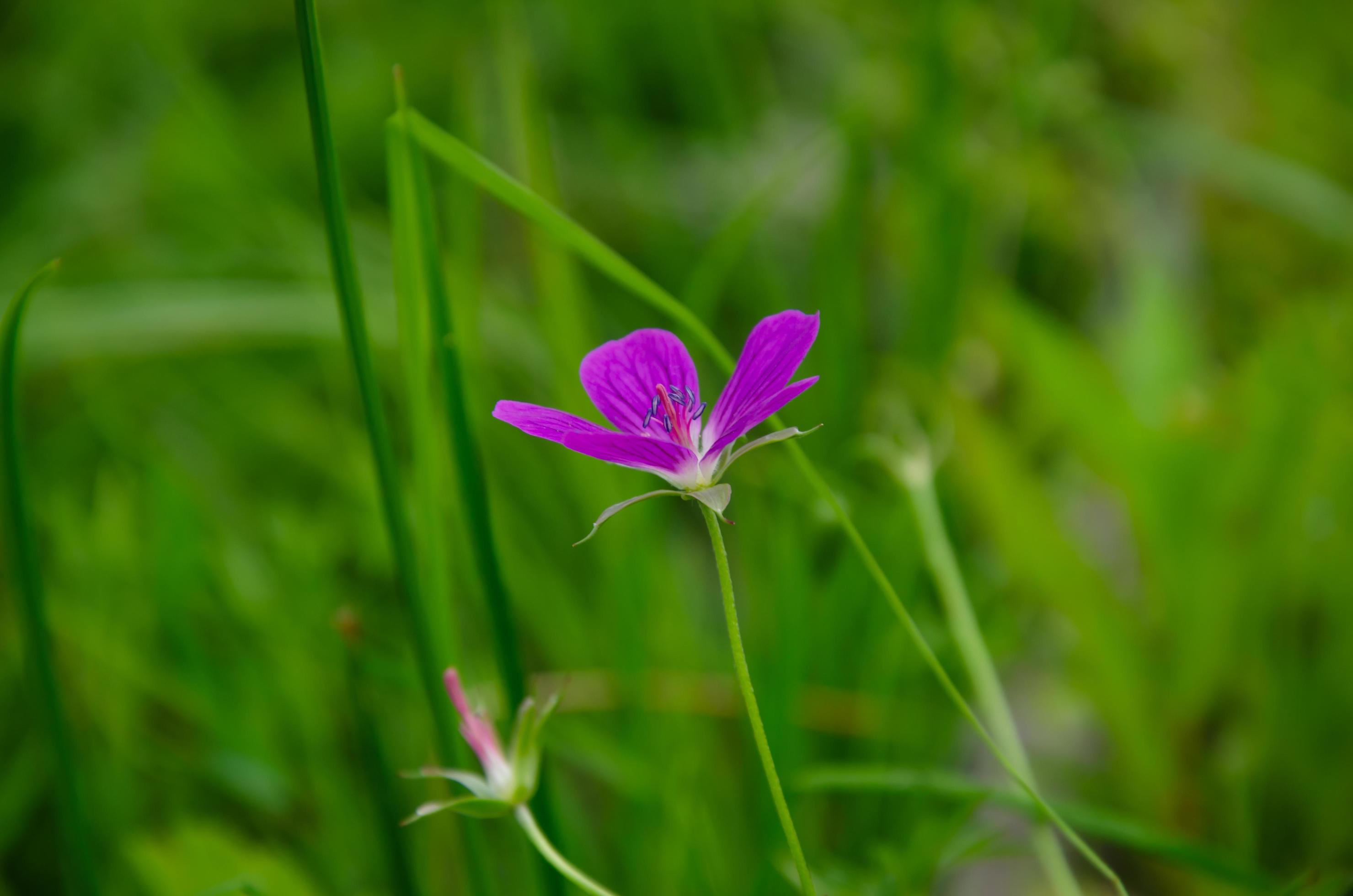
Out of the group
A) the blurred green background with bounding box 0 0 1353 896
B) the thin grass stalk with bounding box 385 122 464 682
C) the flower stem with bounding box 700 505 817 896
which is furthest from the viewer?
the blurred green background with bounding box 0 0 1353 896

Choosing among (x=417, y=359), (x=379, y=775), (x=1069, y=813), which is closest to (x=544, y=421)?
(x=417, y=359)

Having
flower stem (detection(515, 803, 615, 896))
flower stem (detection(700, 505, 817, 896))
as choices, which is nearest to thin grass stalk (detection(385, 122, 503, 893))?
flower stem (detection(515, 803, 615, 896))

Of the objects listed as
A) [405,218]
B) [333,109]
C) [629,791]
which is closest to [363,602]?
[629,791]

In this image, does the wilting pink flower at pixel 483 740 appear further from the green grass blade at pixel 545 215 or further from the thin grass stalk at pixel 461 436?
the green grass blade at pixel 545 215

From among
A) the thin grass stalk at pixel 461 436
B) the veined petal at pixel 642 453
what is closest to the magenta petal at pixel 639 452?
the veined petal at pixel 642 453

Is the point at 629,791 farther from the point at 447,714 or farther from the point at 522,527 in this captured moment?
the point at 522,527

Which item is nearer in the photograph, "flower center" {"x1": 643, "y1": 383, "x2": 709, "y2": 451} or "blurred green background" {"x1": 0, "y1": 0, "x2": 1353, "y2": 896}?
"flower center" {"x1": 643, "y1": 383, "x2": 709, "y2": 451}

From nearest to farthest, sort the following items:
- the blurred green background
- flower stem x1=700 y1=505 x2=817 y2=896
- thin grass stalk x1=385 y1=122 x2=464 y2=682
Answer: flower stem x1=700 y1=505 x2=817 y2=896, thin grass stalk x1=385 y1=122 x2=464 y2=682, the blurred green background

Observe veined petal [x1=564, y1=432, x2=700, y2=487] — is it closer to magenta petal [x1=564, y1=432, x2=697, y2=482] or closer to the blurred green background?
magenta petal [x1=564, y1=432, x2=697, y2=482]

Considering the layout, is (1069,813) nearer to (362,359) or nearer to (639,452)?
(639,452)
